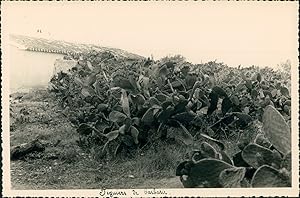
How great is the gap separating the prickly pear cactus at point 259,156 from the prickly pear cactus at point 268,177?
5 cm

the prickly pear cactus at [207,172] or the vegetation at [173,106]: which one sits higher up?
the vegetation at [173,106]

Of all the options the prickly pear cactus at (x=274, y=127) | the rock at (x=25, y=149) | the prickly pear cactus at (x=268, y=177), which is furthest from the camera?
the rock at (x=25, y=149)

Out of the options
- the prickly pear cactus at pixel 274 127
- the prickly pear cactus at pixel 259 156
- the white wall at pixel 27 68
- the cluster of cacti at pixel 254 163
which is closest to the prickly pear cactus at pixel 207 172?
the cluster of cacti at pixel 254 163

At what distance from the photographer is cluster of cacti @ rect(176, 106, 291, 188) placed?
115 inches

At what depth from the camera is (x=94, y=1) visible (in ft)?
12.3

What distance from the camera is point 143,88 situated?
12.1 ft

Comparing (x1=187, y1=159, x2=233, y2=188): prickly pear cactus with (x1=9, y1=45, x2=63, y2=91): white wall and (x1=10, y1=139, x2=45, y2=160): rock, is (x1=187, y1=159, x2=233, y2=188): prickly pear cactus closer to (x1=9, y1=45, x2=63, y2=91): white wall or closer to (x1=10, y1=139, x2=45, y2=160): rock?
(x1=10, y1=139, x2=45, y2=160): rock

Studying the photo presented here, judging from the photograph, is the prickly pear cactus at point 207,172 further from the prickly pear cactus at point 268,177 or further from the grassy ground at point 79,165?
the grassy ground at point 79,165

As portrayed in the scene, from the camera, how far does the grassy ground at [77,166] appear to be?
3.52 m

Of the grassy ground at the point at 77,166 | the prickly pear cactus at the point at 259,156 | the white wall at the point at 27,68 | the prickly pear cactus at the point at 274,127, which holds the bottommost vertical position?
the grassy ground at the point at 77,166

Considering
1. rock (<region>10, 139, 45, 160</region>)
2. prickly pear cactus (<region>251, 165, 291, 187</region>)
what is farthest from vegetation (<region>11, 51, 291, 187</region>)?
rock (<region>10, 139, 45, 160</region>)

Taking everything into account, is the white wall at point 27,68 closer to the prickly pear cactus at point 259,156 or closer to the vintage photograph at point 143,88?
the vintage photograph at point 143,88
